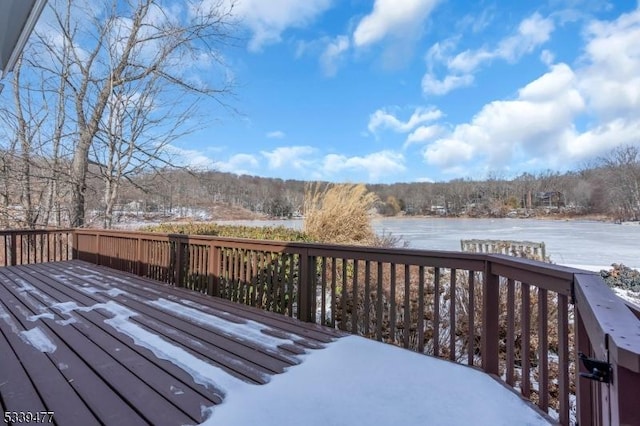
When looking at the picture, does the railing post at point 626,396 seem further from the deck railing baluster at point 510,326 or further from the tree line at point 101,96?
the tree line at point 101,96

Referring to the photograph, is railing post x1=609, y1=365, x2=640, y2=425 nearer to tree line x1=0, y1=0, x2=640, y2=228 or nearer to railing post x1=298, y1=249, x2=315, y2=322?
railing post x1=298, y1=249, x2=315, y2=322

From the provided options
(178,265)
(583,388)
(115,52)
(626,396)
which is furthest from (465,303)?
(115,52)

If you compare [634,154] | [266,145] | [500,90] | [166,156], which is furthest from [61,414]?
[634,154]

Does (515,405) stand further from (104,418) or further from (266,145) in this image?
(266,145)

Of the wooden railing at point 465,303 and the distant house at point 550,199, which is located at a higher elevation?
the distant house at point 550,199

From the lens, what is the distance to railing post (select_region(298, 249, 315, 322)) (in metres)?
3.35

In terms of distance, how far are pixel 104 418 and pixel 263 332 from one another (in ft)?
4.61

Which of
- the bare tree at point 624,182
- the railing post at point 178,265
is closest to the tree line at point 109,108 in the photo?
the railing post at point 178,265

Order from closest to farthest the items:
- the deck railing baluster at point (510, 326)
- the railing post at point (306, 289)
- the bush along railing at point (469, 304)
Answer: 1. the bush along railing at point (469, 304)
2. the deck railing baluster at point (510, 326)
3. the railing post at point (306, 289)

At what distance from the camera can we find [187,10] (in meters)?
10.0

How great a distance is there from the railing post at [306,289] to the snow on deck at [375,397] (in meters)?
0.94

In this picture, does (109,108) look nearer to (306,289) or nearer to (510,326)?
(306,289)

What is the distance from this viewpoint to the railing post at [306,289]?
3.35 metres

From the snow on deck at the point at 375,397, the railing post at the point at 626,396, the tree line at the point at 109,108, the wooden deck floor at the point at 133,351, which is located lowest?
the snow on deck at the point at 375,397
